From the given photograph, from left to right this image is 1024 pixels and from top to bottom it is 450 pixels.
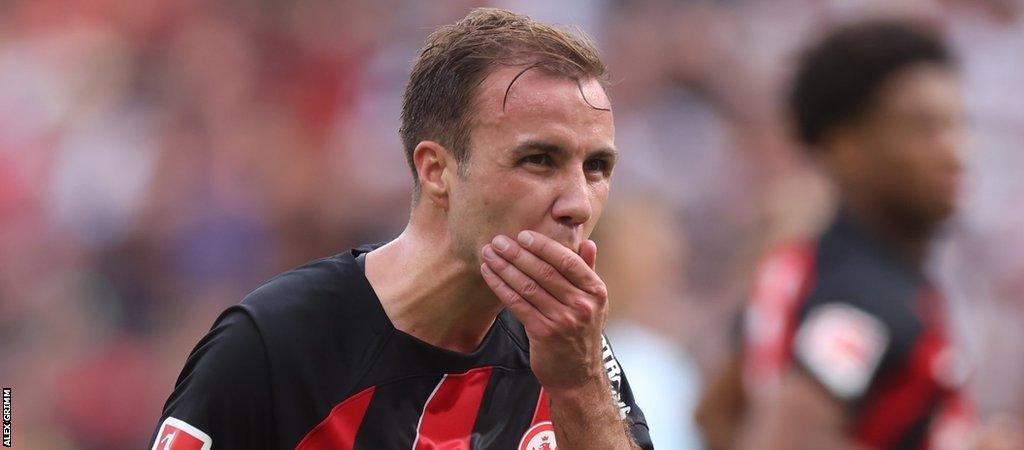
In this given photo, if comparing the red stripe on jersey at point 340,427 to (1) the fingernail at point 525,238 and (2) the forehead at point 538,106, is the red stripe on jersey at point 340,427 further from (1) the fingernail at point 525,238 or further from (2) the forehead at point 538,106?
(2) the forehead at point 538,106

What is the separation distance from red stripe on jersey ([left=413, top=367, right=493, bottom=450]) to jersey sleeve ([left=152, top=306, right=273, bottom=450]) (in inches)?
16.5

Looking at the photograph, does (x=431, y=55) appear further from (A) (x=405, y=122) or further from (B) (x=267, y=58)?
(B) (x=267, y=58)

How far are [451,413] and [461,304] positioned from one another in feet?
0.92

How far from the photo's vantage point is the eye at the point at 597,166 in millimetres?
3505

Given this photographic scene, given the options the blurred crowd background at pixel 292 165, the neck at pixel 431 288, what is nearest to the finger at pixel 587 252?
the neck at pixel 431 288

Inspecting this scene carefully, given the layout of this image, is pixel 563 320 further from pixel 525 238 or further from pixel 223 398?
pixel 223 398

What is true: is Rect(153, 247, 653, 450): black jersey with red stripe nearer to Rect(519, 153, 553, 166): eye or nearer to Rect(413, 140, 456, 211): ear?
Rect(413, 140, 456, 211): ear

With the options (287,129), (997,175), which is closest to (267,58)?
(287,129)

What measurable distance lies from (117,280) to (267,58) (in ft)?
6.49

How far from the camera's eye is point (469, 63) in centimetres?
358

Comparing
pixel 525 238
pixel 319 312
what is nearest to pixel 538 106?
pixel 525 238

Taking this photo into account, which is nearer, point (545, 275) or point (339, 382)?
point (545, 275)

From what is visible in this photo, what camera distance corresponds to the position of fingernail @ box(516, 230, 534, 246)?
3.31 m

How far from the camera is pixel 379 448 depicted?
138 inches
